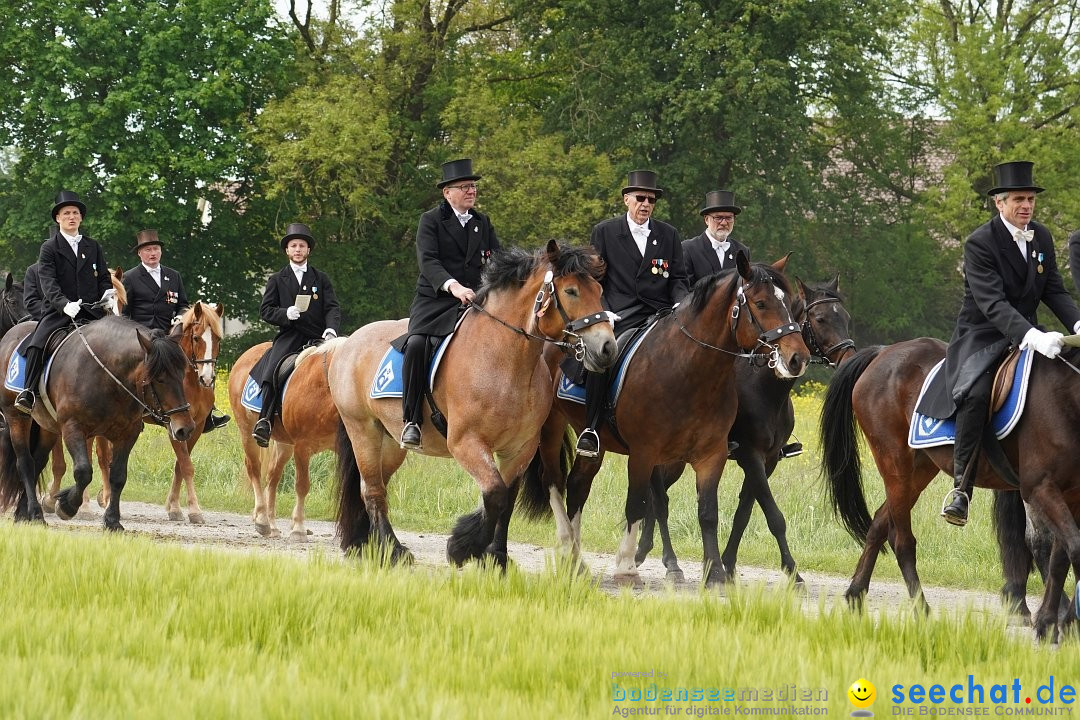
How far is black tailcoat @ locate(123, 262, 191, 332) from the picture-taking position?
15281 millimetres

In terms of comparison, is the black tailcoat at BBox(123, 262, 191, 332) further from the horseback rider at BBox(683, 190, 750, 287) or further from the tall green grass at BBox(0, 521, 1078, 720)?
the tall green grass at BBox(0, 521, 1078, 720)

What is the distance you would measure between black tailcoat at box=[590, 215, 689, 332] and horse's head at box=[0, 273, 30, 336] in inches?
334

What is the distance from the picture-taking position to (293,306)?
1404 cm

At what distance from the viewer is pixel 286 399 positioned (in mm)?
13773

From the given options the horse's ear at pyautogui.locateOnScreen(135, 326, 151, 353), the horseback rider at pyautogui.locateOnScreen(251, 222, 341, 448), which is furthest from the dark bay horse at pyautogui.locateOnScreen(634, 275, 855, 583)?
the horse's ear at pyautogui.locateOnScreen(135, 326, 151, 353)

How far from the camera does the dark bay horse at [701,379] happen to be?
9766 mm

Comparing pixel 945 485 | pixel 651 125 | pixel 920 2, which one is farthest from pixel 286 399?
pixel 920 2

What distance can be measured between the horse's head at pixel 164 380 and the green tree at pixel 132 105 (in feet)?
75.7

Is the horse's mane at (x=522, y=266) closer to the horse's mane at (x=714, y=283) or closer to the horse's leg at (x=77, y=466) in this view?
the horse's mane at (x=714, y=283)

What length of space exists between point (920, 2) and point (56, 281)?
33.4 meters

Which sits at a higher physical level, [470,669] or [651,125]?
[651,125]

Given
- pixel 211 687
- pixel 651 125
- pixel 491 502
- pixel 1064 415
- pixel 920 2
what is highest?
pixel 920 2

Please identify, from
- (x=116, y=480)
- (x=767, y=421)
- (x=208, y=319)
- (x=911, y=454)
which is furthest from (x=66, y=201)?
(x=911, y=454)

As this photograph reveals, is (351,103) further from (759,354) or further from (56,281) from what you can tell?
(759,354)
